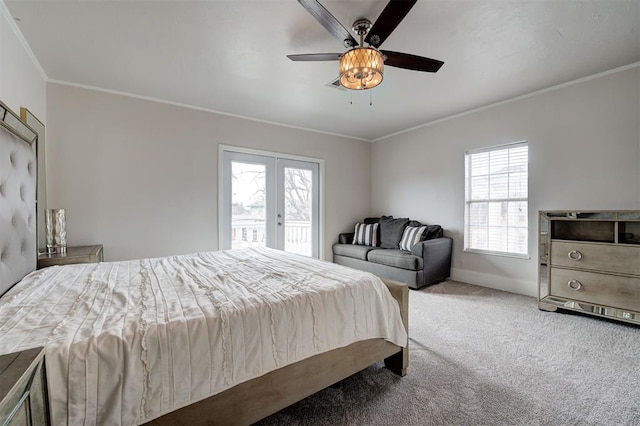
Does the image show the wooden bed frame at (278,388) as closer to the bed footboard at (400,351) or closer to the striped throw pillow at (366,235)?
the bed footboard at (400,351)

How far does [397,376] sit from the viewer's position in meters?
1.86

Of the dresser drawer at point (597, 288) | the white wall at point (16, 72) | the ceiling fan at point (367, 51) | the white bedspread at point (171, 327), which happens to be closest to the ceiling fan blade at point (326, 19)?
the ceiling fan at point (367, 51)

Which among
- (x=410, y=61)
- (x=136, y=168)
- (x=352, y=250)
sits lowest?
(x=352, y=250)

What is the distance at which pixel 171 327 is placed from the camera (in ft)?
3.61

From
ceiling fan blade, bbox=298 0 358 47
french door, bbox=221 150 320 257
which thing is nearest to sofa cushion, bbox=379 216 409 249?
→ french door, bbox=221 150 320 257

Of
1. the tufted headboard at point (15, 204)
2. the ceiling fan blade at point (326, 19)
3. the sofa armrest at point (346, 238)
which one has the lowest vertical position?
the sofa armrest at point (346, 238)

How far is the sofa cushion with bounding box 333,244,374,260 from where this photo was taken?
445 centimetres

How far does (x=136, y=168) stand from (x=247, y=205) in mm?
1497

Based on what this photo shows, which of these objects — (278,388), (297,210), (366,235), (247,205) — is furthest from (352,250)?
(278,388)

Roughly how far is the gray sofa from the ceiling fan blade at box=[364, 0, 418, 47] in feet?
8.78

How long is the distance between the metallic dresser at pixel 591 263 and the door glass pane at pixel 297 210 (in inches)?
128

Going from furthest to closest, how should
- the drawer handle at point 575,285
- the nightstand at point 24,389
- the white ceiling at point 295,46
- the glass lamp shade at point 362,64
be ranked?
1. the drawer handle at point 575,285
2. the white ceiling at point 295,46
3. the glass lamp shade at point 362,64
4. the nightstand at point 24,389

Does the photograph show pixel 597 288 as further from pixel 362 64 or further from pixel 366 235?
pixel 362 64

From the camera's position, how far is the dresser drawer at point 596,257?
8.30 ft
